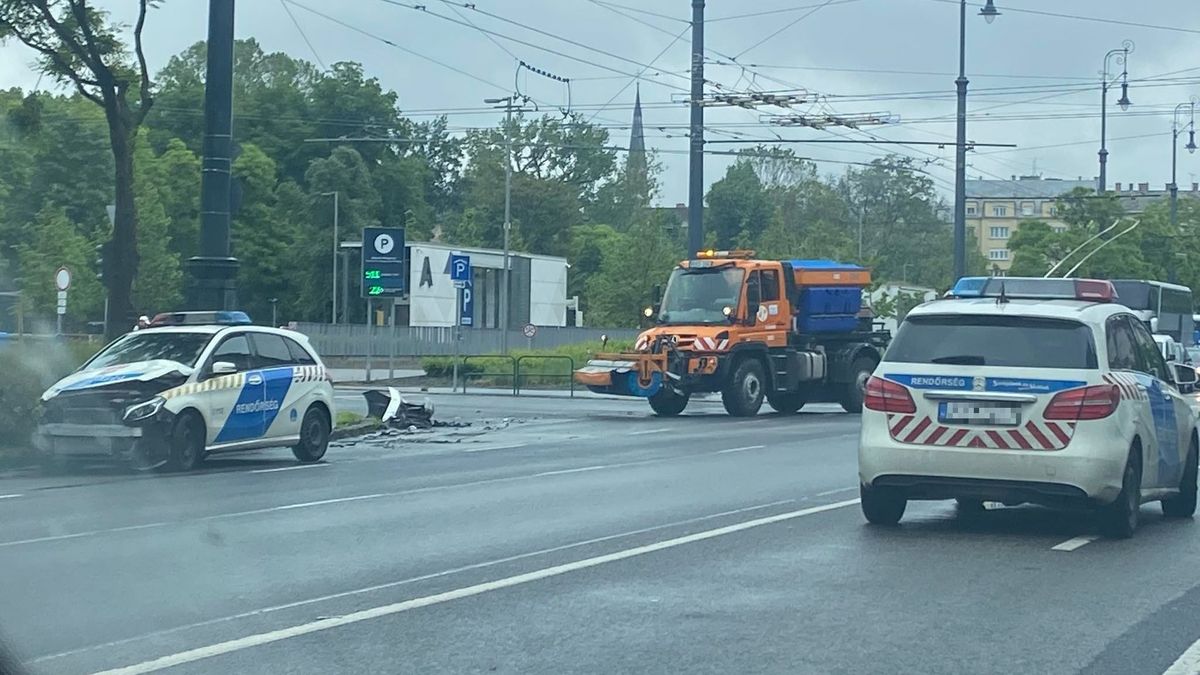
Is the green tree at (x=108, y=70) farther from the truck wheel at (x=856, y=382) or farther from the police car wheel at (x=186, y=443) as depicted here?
the truck wheel at (x=856, y=382)

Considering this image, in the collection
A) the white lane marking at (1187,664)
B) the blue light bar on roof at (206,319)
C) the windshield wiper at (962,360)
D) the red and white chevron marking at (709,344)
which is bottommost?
the white lane marking at (1187,664)

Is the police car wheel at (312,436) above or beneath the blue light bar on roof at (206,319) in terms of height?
beneath

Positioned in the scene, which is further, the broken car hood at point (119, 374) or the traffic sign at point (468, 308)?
the traffic sign at point (468, 308)

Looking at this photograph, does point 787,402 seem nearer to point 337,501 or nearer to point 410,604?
point 337,501

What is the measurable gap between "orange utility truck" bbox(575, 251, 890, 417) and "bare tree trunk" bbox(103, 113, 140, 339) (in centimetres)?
860

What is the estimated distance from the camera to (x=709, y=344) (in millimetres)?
29969

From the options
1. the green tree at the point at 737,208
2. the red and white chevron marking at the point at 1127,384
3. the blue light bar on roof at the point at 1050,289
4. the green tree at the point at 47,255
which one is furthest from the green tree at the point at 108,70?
the green tree at the point at 737,208

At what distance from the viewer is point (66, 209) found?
47156 mm

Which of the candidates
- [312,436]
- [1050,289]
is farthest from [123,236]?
[1050,289]

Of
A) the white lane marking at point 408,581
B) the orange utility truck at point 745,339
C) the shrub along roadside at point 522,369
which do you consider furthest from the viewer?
the shrub along roadside at point 522,369

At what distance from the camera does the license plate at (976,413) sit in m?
11.9

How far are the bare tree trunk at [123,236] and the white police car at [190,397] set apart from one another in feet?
16.5

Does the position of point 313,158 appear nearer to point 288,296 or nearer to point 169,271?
point 288,296

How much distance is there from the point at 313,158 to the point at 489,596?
260ft
